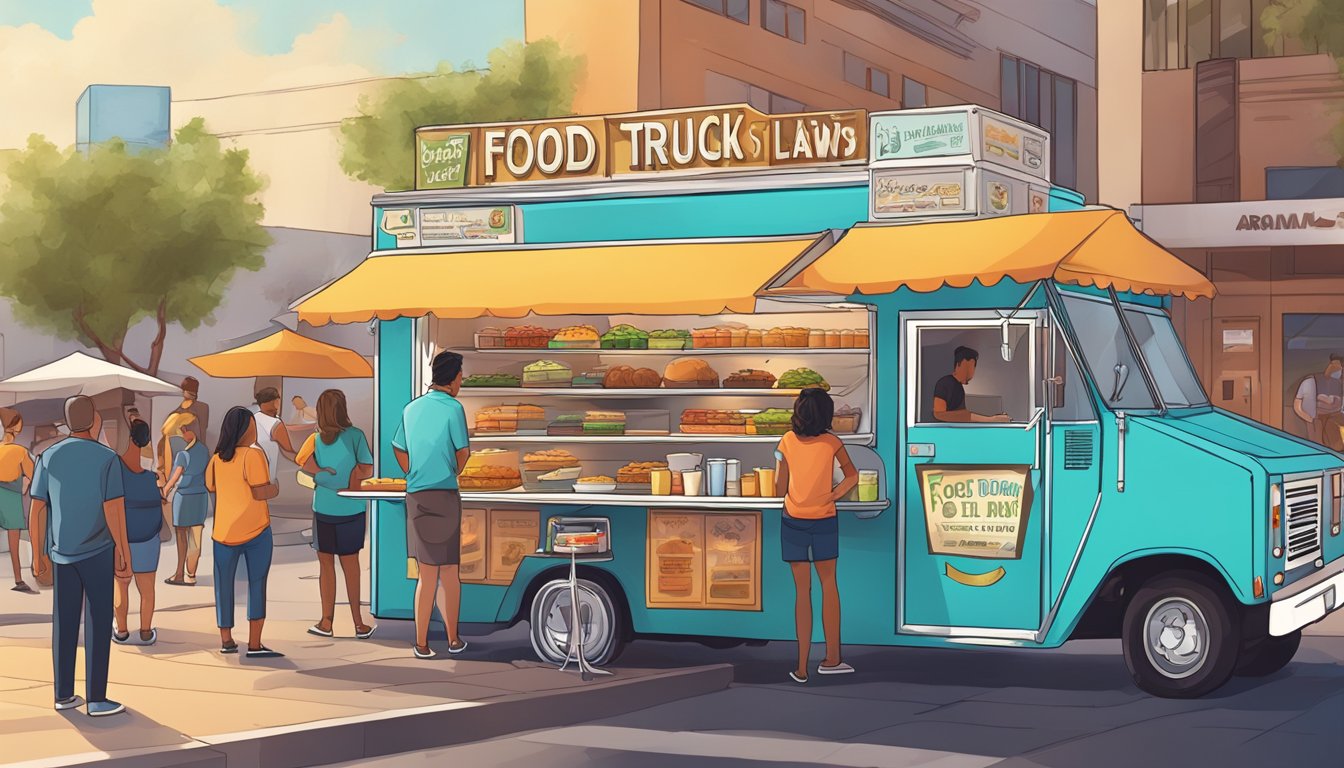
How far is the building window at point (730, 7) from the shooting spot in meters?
34.1

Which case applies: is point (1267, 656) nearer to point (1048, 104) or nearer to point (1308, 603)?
A: point (1308, 603)

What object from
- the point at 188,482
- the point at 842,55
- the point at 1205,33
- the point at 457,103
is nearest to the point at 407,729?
the point at 188,482

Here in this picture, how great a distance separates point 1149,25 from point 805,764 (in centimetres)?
3121

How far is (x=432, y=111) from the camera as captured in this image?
38156 mm

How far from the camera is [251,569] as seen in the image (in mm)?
10992

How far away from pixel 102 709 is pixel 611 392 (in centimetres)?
429

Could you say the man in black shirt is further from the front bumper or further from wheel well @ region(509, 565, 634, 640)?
wheel well @ region(509, 565, 634, 640)

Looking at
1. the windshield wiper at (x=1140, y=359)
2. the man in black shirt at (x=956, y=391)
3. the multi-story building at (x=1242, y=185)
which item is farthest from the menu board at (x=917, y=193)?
the multi-story building at (x=1242, y=185)

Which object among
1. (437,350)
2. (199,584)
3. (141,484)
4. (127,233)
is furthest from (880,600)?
(127,233)

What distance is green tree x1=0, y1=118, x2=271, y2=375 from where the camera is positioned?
1228 inches

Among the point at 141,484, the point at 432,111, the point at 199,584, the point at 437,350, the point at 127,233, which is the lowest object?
the point at 199,584

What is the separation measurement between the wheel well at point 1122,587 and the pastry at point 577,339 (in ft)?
13.1

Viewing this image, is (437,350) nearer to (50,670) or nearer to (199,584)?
(50,670)

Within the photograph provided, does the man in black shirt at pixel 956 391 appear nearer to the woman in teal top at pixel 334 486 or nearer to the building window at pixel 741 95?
the woman in teal top at pixel 334 486
